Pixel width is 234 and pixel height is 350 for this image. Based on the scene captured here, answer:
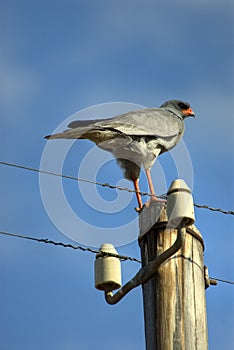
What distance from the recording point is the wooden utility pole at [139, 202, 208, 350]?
4797mm

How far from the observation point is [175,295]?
4.91 m

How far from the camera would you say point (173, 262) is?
4980 millimetres

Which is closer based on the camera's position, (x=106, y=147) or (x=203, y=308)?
(x=203, y=308)

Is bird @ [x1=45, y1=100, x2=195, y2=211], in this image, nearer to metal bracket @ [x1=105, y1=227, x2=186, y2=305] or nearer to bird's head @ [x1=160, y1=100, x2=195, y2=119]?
bird's head @ [x1=160, y1=100, x2=195, y2=119]

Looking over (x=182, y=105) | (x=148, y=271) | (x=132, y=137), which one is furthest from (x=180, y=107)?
(x=148, y=271)

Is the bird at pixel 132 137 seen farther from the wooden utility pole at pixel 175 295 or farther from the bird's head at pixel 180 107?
the wooden utility pole at pixel 175 295

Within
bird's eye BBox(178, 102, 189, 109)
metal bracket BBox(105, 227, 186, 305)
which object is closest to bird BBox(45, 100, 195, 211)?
bird's eye BBox(178, 102, 189, 109)

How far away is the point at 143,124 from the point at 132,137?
1.21 ft

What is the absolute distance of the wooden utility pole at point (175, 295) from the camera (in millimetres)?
4797

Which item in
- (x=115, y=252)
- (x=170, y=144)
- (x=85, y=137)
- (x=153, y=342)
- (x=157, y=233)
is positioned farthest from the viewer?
(x=170, y=144)

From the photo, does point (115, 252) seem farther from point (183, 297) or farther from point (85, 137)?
point (85, 137)

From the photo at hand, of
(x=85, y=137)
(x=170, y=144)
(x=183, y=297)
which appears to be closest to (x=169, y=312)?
(x=183, y=297)

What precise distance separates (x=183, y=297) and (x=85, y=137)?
3.99m

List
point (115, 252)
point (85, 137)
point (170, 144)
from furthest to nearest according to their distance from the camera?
1. point (170, 144)
2. point (85, 137)
3. point (115, 252)
